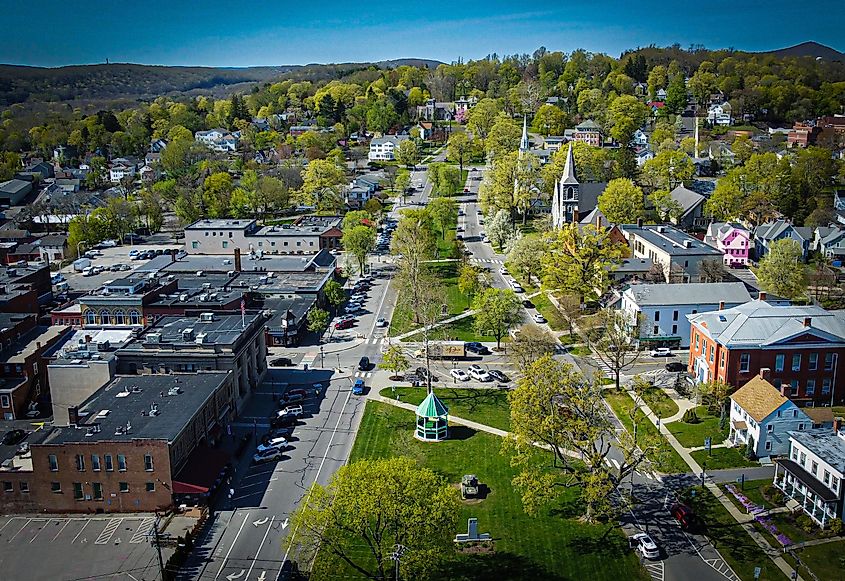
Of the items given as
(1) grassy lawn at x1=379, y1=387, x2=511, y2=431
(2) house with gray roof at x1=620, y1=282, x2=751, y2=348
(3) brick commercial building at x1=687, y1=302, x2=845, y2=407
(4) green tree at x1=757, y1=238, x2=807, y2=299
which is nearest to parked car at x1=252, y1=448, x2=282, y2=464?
(1) grassy lawn at x1=379, y1=387, x2=511, y2=431

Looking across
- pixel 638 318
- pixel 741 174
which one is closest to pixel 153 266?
pixel 638 318

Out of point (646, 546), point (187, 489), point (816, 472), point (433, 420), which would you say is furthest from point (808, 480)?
point (187, 489)

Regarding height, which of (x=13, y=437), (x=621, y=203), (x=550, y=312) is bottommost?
(x=13, y=437)

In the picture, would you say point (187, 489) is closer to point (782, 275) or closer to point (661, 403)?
point (661, 403)

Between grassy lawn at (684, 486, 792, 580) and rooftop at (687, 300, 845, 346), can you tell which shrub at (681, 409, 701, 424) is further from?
grassy lawn at (684, 486, 792, 580)

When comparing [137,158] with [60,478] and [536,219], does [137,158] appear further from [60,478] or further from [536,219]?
[60,478]
